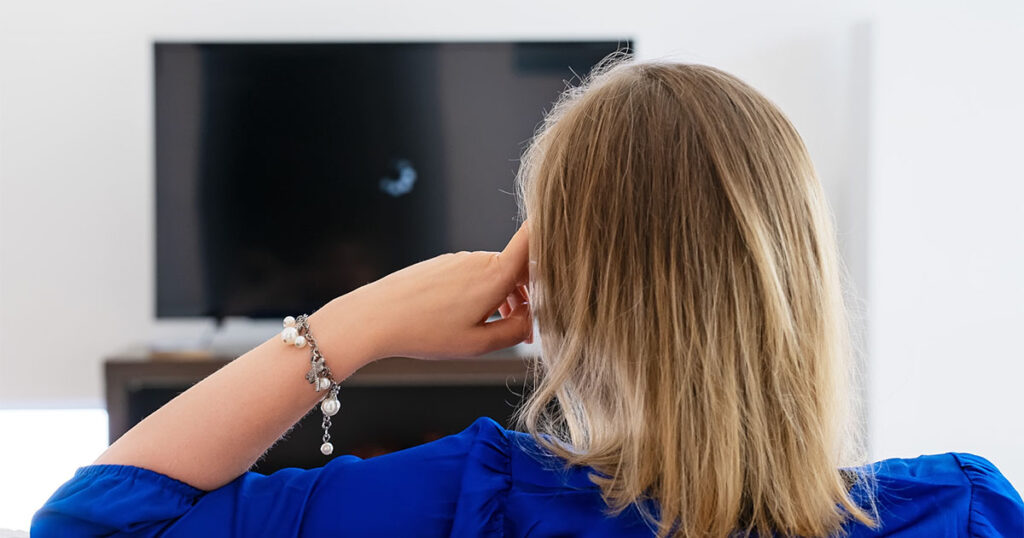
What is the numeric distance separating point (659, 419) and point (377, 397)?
1981 mm

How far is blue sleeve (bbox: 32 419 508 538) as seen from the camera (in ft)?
2.38

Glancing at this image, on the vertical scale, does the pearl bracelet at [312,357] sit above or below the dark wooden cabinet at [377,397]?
above

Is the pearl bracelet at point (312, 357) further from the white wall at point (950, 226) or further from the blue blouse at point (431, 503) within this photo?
the white wall at point (950, 226)

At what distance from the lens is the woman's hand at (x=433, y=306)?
0.84m

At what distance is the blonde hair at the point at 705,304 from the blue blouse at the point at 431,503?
0.03 m

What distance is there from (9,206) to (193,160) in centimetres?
76

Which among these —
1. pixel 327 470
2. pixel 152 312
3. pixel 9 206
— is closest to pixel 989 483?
pixel 327 470

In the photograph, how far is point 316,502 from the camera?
A: 0.73 meters

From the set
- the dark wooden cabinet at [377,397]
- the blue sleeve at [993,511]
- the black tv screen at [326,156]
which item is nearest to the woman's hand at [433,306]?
the blue sleeve at [993,511]

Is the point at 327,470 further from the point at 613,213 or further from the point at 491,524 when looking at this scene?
the point at 613,213

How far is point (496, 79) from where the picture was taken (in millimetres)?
2764

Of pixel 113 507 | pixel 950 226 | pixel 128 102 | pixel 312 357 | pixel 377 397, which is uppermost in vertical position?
pixel 128 102

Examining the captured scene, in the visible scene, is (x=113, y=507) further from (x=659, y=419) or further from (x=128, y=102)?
(x=128, y=102)

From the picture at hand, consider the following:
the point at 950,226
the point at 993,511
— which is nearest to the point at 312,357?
the point at 993,511
